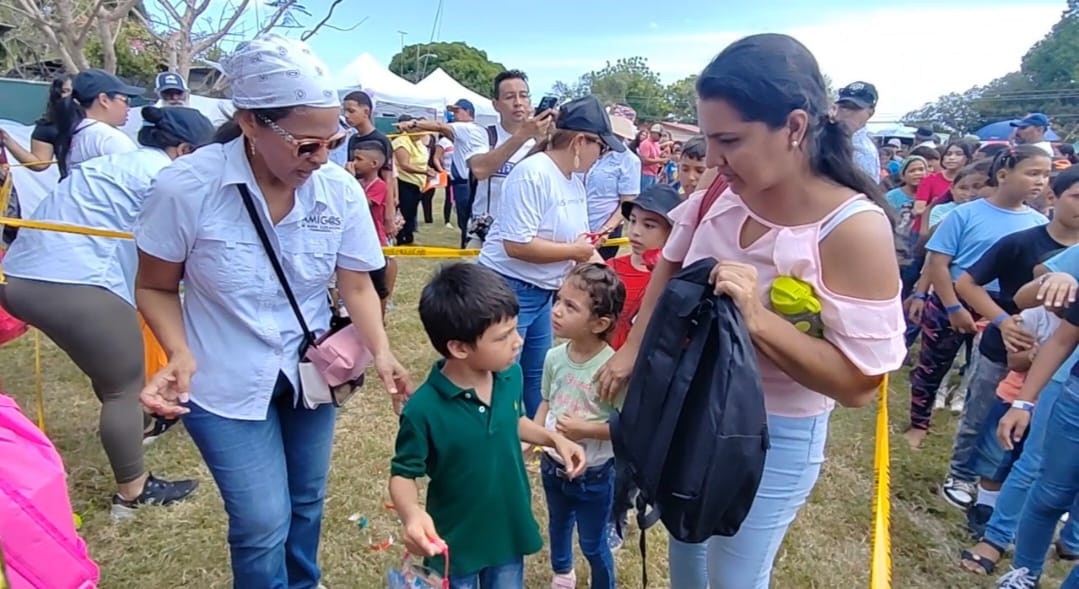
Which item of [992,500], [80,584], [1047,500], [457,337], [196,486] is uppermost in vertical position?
[457,337]

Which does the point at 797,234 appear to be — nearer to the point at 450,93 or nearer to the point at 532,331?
the point at 532,331

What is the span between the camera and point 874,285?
152cm

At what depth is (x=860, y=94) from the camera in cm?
534

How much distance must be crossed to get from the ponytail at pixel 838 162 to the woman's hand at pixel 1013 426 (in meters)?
1.48

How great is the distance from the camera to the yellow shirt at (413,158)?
367 inches

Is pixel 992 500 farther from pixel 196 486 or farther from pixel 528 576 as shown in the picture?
pixel 196 486

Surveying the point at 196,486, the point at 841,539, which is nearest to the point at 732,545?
the point at 841,539

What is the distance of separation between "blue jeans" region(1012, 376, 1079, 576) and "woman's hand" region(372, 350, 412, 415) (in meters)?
2.43

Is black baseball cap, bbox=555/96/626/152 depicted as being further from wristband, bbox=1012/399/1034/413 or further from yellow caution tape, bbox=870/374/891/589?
wristband, bbox=1012/399/1034/413

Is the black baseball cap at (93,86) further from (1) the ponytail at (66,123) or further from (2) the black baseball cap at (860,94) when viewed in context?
(2) the black baseball cap at (860,94)

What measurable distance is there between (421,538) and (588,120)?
7.14 ft

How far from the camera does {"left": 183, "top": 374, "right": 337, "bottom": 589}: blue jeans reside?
204cm

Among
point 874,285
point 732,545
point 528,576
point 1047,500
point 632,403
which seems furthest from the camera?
point 528,576

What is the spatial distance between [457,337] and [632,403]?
56 cm
